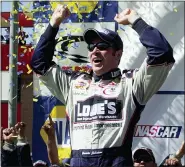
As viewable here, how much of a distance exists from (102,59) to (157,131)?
252 cm

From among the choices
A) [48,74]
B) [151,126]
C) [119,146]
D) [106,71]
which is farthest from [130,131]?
[151,126]

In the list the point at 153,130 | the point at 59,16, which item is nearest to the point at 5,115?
the point at 153,130

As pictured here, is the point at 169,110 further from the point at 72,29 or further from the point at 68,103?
the point at 68,103

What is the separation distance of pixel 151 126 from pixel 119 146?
8.41ft

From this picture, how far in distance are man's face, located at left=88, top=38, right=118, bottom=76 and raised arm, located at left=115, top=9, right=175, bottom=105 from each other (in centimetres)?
13

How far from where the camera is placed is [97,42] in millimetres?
2324

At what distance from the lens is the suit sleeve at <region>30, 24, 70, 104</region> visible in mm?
2328

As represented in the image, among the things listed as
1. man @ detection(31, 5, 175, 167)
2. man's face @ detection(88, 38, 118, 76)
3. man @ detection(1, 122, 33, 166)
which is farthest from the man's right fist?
man @ detection(1, 122, 33, 166)

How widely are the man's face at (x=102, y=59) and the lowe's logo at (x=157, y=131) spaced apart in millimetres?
2430

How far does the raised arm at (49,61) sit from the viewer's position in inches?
91.6

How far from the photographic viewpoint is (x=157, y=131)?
4699mm

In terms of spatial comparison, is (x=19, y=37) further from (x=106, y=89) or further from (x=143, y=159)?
(x=106, y=89)

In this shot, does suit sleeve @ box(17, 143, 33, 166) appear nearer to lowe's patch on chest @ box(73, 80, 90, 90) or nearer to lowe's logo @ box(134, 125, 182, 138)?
lowe's patch on chest @ box(73, 80, 90, 90)

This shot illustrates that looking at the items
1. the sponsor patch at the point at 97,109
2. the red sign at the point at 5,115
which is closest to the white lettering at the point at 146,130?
the red sign at the point at 5,115
